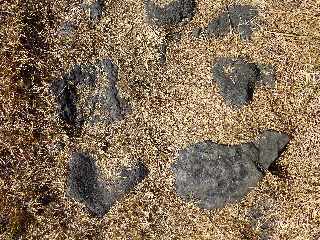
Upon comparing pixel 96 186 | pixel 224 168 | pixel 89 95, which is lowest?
pixel 224 168

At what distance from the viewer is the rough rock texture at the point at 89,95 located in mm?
4789

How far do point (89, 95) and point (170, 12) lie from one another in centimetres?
88

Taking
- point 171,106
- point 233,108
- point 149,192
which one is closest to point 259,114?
point 233,108

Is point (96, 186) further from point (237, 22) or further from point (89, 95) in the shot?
point (237, 22)

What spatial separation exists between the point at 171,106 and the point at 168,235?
0.98 m

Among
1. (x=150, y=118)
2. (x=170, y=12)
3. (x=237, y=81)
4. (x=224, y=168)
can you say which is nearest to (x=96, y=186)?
(x=150, y=118)

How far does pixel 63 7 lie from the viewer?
4844 millimetres

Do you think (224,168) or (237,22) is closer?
(224,168)

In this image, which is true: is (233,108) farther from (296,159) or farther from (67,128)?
(67,128)

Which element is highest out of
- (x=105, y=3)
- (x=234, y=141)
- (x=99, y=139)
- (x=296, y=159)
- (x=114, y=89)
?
(x=105, y=3)

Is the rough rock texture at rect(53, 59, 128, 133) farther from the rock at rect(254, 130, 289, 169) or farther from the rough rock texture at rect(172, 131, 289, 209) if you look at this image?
the rock at rect(254, 130, 289, 169)

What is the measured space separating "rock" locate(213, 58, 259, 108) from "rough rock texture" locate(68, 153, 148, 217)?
86 centimetres

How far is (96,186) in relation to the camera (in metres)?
4.77

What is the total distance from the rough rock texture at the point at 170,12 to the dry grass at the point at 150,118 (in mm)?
60
